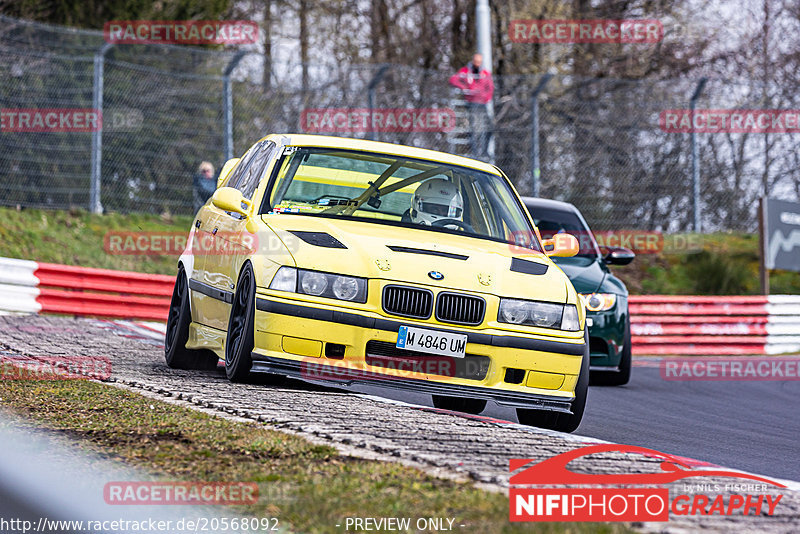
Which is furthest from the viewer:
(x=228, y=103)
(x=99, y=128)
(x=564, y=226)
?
(x=228, y=103)

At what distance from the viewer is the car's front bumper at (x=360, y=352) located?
6.27 m

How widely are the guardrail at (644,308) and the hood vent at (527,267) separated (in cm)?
878

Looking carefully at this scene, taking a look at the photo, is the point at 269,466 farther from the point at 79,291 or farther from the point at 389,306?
the point at 79,291

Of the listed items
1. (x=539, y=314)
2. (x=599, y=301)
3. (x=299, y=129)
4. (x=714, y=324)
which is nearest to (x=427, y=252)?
(x=539, y=314)

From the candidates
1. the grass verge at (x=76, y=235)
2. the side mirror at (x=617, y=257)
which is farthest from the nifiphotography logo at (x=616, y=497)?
the grass verge at (x=76, y=235)

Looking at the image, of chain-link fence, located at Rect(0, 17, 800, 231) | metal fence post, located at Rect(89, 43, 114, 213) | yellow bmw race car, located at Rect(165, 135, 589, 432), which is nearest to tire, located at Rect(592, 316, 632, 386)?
yellow bmw race car, located at Rect(165, 135, 589, 432)

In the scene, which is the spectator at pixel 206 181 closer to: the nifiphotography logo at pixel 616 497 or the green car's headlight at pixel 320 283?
the green car's headlight at pixel 320 283

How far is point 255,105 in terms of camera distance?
18.8 m

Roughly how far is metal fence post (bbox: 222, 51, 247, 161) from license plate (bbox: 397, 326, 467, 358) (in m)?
12.4

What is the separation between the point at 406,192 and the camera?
7.85 metres

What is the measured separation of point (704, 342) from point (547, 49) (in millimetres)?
11822

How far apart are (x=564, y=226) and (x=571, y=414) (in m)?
5.29

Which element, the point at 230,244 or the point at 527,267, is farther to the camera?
the point at 230,244

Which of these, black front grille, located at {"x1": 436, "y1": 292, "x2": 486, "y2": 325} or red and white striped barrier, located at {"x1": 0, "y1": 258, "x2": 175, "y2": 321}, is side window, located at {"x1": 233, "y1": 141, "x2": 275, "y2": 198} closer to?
black front grille, located at {"x1": 436, "y1": 292, "x2": 486, "y2": 325}
